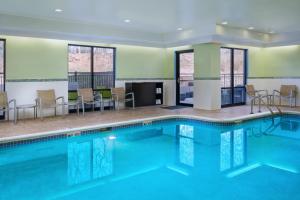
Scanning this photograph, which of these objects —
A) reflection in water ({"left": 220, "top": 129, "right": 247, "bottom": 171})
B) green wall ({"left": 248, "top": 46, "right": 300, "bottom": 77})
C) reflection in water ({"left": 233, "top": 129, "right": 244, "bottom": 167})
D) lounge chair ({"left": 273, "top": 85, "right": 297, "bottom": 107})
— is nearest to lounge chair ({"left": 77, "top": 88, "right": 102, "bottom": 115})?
reflection in water ({"left": 220, "top": 129, "right": 247, "bottom": 171})

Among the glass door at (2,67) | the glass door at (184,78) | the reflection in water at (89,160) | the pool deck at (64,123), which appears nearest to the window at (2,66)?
the glass door at (2,67)

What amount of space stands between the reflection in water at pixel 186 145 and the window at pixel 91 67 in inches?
134

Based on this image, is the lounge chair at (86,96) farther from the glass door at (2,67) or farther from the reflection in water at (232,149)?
the reflection in water at (232,149)

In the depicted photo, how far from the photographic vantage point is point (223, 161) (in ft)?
15.1

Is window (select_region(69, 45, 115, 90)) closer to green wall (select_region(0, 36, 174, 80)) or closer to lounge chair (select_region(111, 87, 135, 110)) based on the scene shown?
green wall (select_region(0, 36, 174, 80))

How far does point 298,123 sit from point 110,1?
5929 millimetres

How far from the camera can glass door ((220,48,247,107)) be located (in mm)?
10242

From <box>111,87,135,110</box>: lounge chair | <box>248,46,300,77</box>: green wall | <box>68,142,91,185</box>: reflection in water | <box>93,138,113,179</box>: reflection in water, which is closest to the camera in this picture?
<box>68,142,91,185</box>: reflection in water

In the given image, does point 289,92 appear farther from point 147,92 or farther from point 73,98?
point 73,98

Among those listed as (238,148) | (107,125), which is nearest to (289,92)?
(238,148)

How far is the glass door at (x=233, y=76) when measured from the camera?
10.2 m

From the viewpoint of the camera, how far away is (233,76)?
10.5m

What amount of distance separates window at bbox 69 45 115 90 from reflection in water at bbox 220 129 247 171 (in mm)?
4625

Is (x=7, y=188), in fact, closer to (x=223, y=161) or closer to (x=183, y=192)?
(x=183, y=192)
